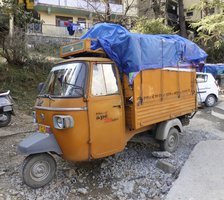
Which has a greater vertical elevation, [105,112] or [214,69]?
[214,69]

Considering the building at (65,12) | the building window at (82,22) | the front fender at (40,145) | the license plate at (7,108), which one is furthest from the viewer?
the building window at (82,22)

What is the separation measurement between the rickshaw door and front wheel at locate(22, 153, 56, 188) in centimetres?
75

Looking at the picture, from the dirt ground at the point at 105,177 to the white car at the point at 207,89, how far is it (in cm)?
577

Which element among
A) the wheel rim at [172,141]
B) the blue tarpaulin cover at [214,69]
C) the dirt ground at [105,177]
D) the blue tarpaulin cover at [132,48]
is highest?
the blue tarpaulin cover at [132,48]

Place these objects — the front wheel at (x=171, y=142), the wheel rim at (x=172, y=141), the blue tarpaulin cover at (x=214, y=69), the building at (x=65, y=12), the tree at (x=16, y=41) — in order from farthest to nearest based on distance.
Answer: the building at (x=65, y=12), the blue tarpaulin cover at (x=214, y=69), the tree at (x=16, y=41), the wheel rim at (x=172, y=141), the front wheel at (x=171, y=142)

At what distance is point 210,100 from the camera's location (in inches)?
475

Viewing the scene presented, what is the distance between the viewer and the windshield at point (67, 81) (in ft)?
14.5

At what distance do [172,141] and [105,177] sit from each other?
2.05 m

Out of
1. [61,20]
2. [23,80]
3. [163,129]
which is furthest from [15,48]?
[61,20]

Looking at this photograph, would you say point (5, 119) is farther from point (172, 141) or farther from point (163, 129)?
point (172, 141)

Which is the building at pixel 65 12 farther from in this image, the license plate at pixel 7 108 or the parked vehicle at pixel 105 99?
the parked vehicle at pixel 105 99

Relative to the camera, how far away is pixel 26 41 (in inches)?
474

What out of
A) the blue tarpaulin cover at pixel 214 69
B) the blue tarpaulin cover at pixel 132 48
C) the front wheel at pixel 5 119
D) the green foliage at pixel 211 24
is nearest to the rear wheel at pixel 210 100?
the blue tarpaulin cover at pixel 214 69

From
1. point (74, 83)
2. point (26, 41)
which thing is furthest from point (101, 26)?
point (26, 41)
